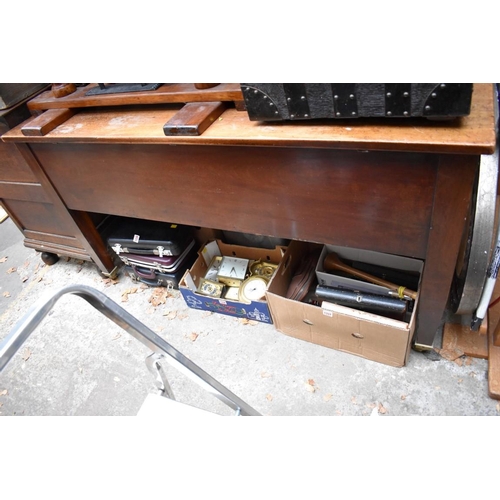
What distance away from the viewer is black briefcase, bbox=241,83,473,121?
2.49 ft

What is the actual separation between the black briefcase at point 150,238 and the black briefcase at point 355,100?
84 centimetres

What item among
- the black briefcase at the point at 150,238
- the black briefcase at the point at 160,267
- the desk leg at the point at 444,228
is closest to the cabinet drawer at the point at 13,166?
the black briefcase at the point at 150,238

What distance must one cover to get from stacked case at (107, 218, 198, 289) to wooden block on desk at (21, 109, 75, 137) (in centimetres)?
55

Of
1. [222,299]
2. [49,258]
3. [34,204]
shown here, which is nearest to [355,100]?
[222,299]

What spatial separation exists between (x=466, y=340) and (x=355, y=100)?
1.02 metres

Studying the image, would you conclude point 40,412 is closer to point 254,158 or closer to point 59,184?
point 59,184

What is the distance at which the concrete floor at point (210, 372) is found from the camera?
132 cm

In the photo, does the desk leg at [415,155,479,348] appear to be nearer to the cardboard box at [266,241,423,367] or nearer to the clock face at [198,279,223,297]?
the cardboard box at [266,241,423,367]

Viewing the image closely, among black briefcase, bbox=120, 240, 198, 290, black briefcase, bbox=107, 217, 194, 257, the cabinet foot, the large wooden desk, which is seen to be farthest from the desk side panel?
the cabinet foot

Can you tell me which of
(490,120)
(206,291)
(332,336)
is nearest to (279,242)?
(206,291)

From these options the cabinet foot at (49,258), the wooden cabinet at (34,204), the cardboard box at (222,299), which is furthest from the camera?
the cabinet foot at (49,258)

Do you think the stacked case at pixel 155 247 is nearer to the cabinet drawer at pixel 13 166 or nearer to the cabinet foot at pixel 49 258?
the cabinet drawer at pixel 13 166

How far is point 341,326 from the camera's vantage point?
137 centimetres

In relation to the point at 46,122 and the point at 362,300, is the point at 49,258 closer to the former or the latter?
the point at 46,122
